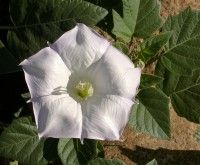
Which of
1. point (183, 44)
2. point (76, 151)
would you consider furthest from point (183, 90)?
point (76, 151)

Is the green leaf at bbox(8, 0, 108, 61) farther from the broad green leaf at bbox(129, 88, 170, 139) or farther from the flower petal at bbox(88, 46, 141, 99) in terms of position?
the broad green leaf at bbox(129, 88, 170, 139)

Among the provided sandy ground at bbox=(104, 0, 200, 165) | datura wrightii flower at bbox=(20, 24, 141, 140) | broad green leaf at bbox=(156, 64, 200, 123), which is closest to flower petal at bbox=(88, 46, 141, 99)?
datura wrightii flower at bbox=(20, 24, 141, 140)

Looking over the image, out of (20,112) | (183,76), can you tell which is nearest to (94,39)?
(183,76)

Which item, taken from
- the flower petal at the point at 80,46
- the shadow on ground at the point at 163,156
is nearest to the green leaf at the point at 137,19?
the flower petal at the point at 80,46

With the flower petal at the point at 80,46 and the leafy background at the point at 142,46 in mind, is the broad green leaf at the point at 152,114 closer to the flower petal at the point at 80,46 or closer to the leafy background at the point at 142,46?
the leafy background at the point at 142,46

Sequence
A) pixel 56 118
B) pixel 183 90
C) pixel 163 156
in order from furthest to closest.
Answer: pixel 163 156 → pixel 183 90 → pixel 56 118

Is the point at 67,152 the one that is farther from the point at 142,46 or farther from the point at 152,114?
the point at 142,46
